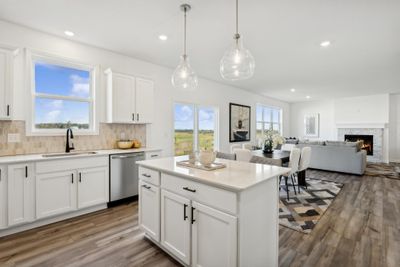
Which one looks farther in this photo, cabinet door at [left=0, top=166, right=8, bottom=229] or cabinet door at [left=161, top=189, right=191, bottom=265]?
cabinet door at [left=0, top=166, right=8, bottom=229]

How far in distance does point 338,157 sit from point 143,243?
230 inches

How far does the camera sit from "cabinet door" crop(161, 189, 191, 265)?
1.80 m

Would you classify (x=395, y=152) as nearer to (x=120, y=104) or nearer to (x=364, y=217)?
(x=364, y=217)

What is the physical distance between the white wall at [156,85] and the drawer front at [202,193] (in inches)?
94.8

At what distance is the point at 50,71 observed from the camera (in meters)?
3.25

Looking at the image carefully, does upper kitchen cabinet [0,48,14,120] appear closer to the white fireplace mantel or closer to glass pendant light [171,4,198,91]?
glass pendant light [171,4,198,91]

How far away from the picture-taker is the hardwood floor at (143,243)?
2.03m

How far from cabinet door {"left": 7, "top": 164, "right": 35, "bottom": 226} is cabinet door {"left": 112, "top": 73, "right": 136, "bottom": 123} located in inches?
57.8

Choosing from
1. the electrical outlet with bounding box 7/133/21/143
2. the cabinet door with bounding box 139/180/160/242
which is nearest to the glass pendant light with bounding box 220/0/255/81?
the cabinet door with bounding box 139/180/160/242

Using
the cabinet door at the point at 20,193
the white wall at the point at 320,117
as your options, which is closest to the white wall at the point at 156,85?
the cabinet door at the point at 20,193

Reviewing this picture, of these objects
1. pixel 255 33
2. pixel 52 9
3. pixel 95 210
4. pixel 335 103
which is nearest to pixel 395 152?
pixel 335 103

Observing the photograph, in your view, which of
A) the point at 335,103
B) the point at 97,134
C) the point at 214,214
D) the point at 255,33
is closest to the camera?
the point at 214,214

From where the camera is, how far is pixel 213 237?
160 cm

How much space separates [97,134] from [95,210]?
1301 millimetres
